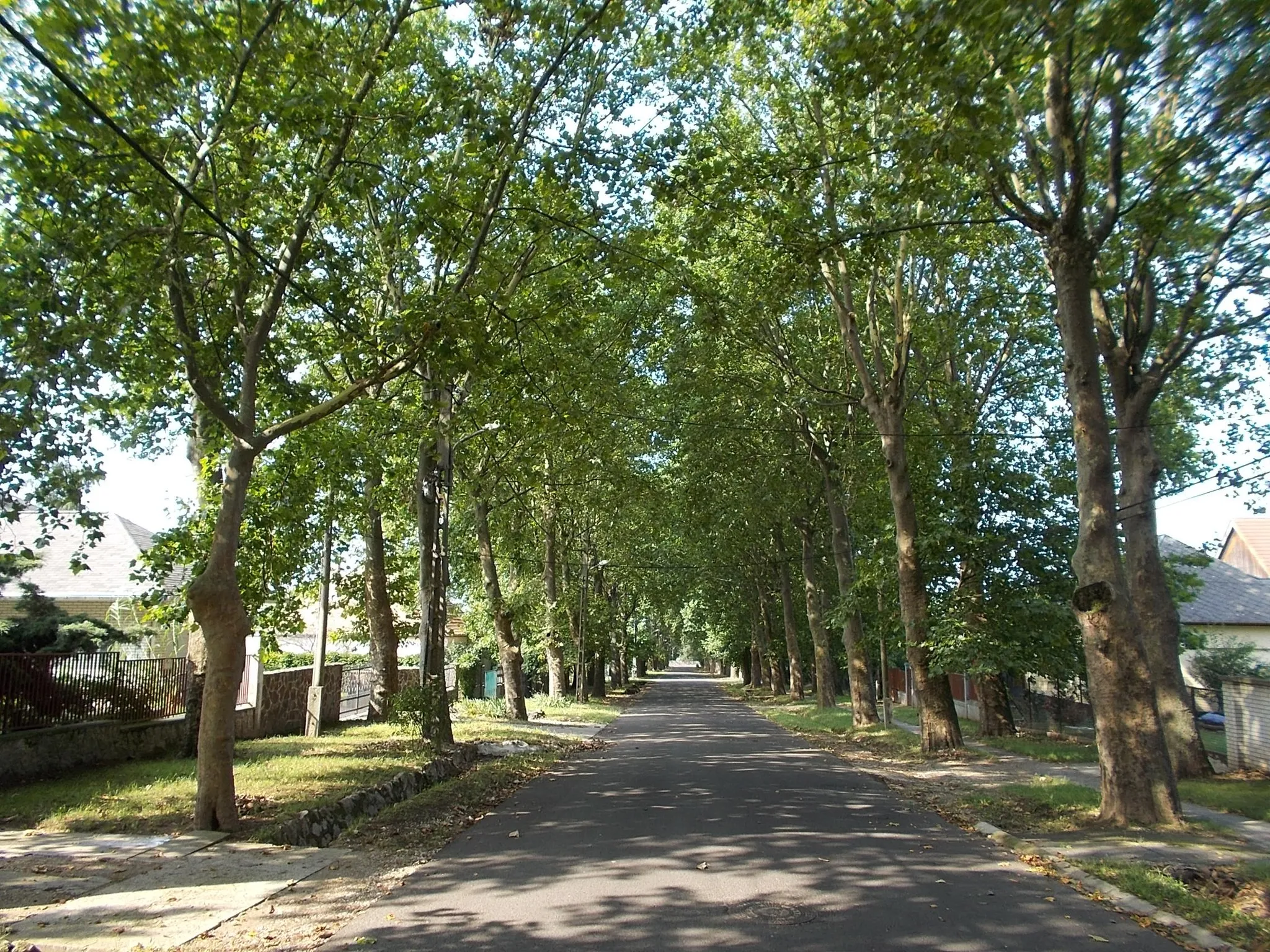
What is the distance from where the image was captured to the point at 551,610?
3516 centimetres

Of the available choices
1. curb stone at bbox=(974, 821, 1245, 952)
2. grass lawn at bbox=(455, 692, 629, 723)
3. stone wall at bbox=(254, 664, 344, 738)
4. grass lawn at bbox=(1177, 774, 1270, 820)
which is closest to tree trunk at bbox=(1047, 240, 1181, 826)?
curb stone at bbox=(974, 821, 1245, 952)

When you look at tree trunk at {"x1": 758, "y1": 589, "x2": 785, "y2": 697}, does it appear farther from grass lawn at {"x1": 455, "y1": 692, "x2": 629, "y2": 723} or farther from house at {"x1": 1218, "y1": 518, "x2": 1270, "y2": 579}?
house at {"x1": 1218, "y1": 518, "x2": 1270, "y2": 579}

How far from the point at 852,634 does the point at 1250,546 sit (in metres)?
32.9

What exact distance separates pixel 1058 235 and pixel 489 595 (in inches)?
761

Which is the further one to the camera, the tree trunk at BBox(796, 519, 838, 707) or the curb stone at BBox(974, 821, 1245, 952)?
the tree trunk at BBox(796, 519, 838, 707)

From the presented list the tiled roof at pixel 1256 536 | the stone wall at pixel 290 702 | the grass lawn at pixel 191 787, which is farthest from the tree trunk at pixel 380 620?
the tiled roof at pixel 1256 536

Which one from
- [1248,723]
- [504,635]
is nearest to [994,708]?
[1248,723]

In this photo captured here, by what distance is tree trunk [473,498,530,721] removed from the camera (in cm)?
2644

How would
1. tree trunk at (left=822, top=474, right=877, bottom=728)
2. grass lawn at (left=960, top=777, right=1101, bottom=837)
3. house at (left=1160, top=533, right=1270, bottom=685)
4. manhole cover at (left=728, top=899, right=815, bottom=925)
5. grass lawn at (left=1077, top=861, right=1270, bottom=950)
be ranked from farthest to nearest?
house at (left=1160, top=533, right=1270, bottom=685) → tree trunk at (left=822, top=474, right=877, bottom=728) → grass lawn at (left=960, top=777, right=1101, bottom=837) → manhole cover at (left=728, top=899, right=815, bottom=925) → grass lawn at (left=1077, top=861, right=1270, bottom=950)

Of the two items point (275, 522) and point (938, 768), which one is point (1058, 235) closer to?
point (938, 768)

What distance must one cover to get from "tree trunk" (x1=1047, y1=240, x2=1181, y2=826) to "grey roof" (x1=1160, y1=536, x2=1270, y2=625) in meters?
25.0

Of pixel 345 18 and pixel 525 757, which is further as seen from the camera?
pixel 525 757

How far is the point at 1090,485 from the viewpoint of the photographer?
33.9ft

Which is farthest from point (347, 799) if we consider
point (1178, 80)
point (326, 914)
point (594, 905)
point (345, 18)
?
point (1178, 80)
